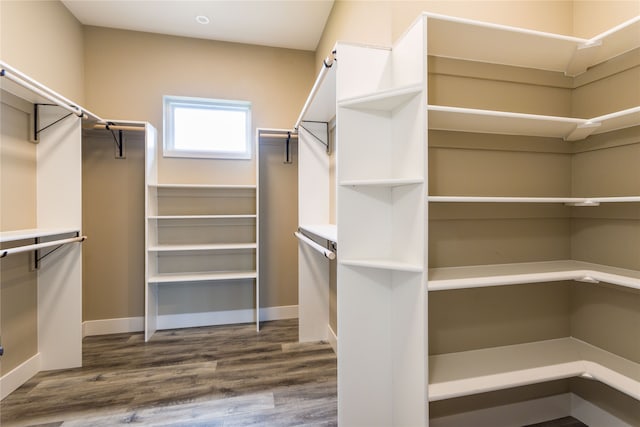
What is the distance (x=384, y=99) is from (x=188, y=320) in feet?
9.37

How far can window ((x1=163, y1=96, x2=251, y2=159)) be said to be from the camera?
9.69 feet

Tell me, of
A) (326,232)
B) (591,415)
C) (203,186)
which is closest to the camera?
(591,415)

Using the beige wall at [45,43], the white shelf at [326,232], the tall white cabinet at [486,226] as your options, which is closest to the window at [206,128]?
the beige wall at [45,43]

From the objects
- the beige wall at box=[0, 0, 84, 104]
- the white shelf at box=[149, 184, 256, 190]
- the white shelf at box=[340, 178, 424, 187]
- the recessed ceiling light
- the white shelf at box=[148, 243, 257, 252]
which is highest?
the recessed ceiling light

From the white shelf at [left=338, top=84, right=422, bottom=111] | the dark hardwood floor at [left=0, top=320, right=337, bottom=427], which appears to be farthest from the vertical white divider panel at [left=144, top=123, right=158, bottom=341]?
the white shelf at [left=338, top=84, right=422, bottom=111]

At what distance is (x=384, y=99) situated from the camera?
4.36ft

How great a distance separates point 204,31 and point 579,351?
150 inches

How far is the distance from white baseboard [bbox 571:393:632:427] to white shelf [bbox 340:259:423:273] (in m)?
1.41

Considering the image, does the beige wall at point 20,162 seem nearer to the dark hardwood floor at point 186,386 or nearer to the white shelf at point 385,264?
the dark hardwood floor at point 186,386

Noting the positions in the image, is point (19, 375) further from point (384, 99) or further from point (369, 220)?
point (384, 99)

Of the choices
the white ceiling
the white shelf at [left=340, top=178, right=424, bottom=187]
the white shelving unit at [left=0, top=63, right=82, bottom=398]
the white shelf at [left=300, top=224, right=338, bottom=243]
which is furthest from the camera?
the white ceiling

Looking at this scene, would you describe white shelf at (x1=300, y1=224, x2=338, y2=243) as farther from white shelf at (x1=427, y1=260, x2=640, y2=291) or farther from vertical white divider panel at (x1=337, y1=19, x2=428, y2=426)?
white shelf at (x1=427, y1=260, x2=640, y2=291)

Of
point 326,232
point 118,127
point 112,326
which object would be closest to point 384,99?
point 326,232

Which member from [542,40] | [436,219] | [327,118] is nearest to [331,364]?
[436,219]
